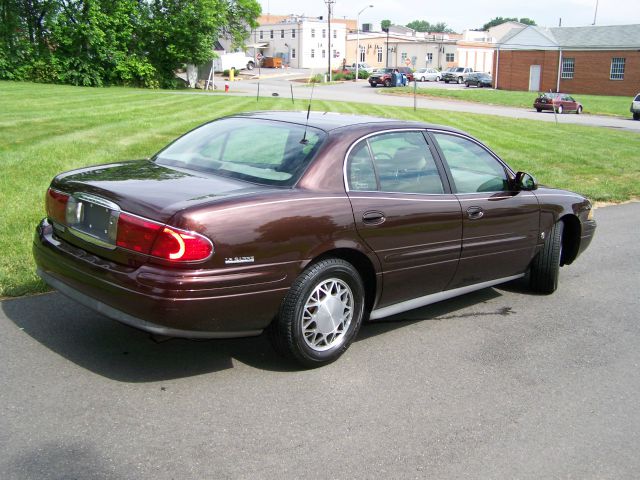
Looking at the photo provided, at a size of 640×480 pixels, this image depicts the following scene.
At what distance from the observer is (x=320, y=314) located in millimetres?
4320

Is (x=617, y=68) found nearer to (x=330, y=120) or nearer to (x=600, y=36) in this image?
(x=600, y=36)

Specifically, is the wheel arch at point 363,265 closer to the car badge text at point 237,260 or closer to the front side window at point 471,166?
the car badge text at point 237,260

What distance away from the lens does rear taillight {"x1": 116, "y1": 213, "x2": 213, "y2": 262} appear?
12.3ft

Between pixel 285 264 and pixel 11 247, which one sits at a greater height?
pixel 285 264

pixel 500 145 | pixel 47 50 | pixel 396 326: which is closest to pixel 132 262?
pixel 396 326

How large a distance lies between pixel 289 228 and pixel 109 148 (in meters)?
9.03

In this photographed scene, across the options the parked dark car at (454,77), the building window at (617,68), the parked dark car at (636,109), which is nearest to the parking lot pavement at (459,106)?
the parked dark car at (636,109)

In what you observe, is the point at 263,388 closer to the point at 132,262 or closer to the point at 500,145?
the point at 132,262

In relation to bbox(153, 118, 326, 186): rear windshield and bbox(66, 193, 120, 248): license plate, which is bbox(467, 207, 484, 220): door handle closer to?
bbox(153, 118, 326, 186): rear windshield

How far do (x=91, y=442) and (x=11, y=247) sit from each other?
381 cm

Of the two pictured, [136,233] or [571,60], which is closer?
[136,233]

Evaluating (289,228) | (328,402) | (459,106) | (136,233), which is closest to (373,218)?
(289,228)

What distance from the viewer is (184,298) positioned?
3.74 meters

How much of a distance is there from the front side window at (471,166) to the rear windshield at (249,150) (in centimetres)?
121
